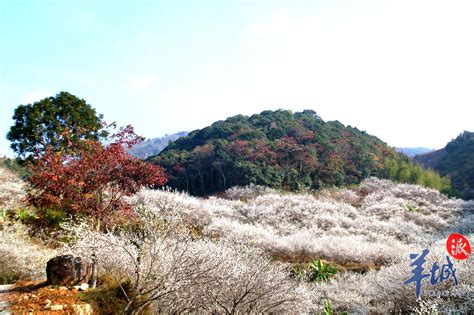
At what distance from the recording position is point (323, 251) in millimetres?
14562

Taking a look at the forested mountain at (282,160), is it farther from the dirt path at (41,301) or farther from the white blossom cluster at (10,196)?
the dirt path at (41,301)

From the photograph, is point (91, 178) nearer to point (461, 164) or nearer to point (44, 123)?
point (44, 123)

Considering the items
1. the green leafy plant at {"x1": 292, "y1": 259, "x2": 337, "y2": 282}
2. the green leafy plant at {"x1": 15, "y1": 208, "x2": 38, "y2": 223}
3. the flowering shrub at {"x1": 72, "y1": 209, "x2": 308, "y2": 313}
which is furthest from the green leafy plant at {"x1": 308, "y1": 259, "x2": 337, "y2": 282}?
the green leafy plant at {"x1": 15, "y1": 208, "x2": 38, "y2": 223}

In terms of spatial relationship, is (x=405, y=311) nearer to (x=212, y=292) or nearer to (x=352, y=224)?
(x=212, y=292)

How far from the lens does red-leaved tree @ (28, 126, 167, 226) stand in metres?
7.30

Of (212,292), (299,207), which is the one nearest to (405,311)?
(212,292)

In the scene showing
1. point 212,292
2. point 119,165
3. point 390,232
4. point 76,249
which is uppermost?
point 119,165

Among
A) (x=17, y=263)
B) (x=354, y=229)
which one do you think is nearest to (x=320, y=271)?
(x=354, y=229)

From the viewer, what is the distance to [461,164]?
148 ft

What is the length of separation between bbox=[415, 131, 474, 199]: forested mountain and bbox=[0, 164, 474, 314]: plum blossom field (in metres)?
11.7

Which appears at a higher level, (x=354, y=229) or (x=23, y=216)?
(x=23, y=216)

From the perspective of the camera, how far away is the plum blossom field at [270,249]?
18.0 feet

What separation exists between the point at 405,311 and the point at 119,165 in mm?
7297

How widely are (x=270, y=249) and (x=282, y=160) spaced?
705 inches
